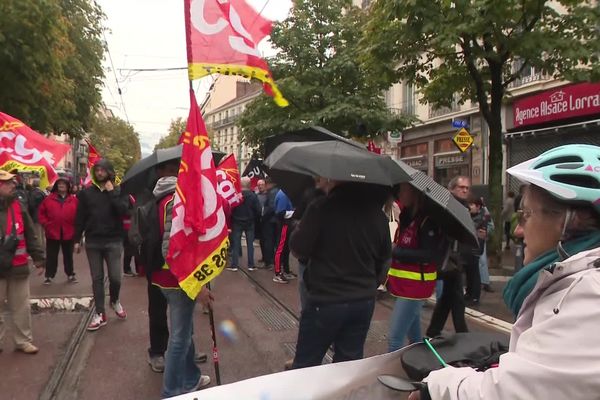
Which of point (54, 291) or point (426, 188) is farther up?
point (426, 188)

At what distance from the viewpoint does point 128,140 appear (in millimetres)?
56562

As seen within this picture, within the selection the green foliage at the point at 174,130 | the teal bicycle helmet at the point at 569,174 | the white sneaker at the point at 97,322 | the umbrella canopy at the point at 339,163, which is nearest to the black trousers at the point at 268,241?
the white sneaker at the point at 97,322

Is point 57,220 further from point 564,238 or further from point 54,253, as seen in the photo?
point 564,238

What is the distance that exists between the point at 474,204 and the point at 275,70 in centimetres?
1243

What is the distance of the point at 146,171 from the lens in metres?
4.57

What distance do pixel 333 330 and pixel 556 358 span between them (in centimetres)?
211

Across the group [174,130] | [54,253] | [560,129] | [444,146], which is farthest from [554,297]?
[174,130]

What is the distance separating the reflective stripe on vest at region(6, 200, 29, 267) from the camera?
5.16m

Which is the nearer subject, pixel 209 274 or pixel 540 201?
pixel 540 201

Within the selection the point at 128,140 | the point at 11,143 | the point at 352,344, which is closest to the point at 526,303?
the point at 352,344

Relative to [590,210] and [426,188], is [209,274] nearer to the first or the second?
[426,188]

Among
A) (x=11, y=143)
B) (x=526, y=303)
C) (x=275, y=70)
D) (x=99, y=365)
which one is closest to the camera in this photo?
(x=526, y=303)

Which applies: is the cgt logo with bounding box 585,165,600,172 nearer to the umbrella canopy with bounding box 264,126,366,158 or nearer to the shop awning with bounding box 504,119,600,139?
the umbrella canopy with bounding box 264,126,366,158

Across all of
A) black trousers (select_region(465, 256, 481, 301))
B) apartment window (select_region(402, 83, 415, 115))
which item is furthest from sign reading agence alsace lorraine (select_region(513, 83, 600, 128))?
black trousers (select_region(465, 256, 481, 301))
